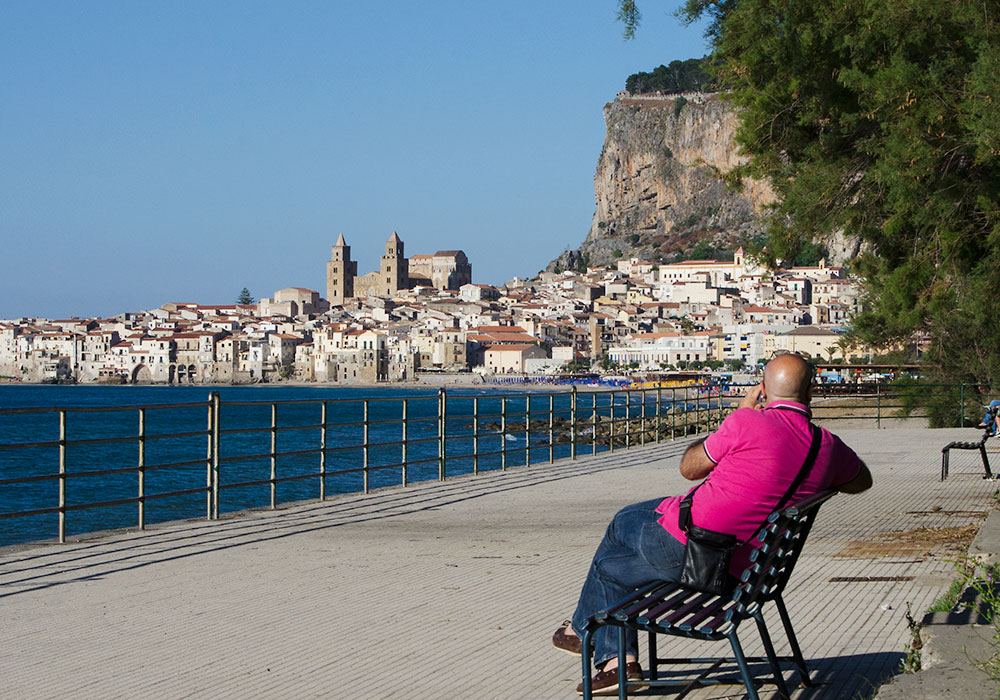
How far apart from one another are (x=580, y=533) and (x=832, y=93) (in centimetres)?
648

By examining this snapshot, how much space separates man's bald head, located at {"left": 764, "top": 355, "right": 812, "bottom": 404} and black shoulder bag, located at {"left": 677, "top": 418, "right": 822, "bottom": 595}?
0.61 feet

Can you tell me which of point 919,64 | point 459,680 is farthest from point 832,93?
point 459,680

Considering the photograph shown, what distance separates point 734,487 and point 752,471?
7cm

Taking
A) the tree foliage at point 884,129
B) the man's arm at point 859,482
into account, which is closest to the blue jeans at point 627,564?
the man's arm at point 859,482

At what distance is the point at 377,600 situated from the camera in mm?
6070

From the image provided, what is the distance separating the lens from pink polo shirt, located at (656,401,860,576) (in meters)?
3.76

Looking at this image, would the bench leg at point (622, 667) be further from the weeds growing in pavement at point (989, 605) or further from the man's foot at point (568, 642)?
the weeds growing in pavement at point (989, 605)

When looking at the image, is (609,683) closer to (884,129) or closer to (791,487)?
(791,487)

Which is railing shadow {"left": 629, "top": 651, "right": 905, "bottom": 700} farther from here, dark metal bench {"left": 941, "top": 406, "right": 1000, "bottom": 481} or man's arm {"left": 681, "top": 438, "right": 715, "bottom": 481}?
dark metal bench {"left": 941, "top": 406, "right": 1000, "bottom": 481}

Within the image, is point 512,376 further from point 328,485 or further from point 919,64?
point 919,64

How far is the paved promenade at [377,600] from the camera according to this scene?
14.8ft

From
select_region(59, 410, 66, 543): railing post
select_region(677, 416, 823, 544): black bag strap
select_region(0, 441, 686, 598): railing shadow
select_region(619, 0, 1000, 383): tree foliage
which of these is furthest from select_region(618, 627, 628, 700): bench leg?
select_region(619, 0, 1000, 383): tree foliage

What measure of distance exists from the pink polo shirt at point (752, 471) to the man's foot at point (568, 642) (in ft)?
2.80

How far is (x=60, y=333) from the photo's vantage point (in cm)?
18612
